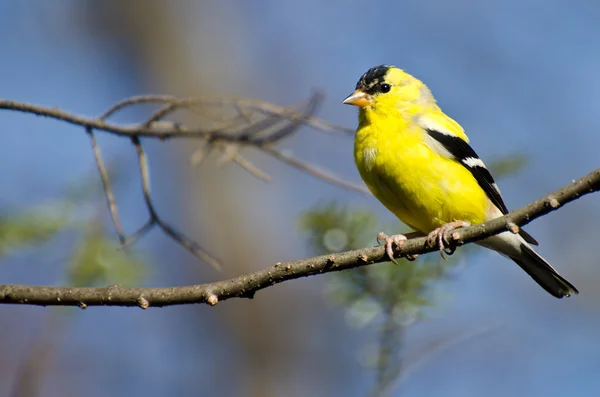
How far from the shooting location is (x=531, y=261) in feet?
15.3

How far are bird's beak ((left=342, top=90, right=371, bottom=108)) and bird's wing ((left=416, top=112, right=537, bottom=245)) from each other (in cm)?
37

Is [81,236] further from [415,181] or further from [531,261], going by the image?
[531,261]

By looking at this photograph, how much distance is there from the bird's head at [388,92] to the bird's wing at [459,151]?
21 cm

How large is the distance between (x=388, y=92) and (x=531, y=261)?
57.0 inches

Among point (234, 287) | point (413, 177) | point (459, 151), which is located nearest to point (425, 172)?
point (413, 177)

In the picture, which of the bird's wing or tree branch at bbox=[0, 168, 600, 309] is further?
the bird's wing

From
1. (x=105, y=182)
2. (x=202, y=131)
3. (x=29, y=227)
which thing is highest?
(x=202, y=131)

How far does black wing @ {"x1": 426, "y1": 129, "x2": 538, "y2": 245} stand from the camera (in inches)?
172

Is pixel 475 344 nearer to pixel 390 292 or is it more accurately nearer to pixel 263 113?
pixel 390 292

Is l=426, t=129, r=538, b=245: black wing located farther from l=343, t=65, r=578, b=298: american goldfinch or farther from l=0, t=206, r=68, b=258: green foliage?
l=0, t=206, r=68, b=258: green foliage

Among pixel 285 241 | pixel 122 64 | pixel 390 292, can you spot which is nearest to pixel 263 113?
pixel 390 292

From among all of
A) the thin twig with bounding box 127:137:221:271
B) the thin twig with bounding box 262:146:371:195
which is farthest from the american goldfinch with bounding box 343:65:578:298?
the thin twig with bounding box 127:137:221:271

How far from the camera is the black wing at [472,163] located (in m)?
4.38

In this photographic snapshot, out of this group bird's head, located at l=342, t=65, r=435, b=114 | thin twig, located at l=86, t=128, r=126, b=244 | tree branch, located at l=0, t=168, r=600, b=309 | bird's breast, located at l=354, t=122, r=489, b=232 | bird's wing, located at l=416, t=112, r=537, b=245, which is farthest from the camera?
bird's head, located at l=342, t=65, r=435, b=114
